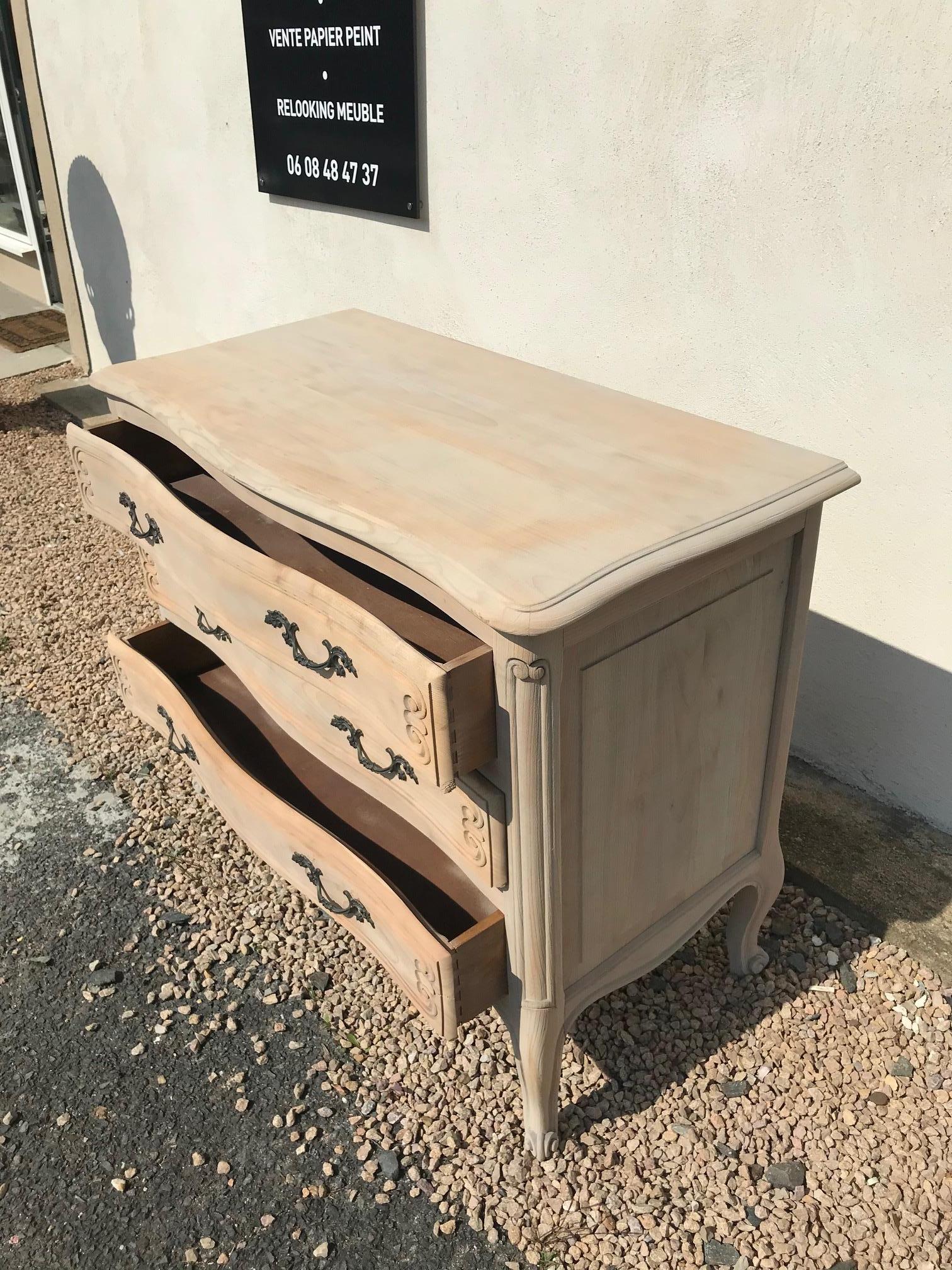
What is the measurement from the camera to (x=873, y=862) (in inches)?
95.6

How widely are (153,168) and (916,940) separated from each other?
4.10m

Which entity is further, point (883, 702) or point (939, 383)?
point (883, 702)

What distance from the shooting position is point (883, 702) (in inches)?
98.7

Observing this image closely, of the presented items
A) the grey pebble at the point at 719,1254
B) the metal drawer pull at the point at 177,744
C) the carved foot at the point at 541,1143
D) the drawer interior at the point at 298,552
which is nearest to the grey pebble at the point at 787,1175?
the grey pebble at the point at 719,1254

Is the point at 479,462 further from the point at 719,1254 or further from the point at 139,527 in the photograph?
the point at 719,1254

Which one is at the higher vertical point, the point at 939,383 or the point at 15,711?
the point at 939,383

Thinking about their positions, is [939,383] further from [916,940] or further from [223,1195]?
[223,1195]

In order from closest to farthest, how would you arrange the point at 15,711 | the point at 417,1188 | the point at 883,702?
the point at 417,1188 → the point at 883,702 → the point at 15,711

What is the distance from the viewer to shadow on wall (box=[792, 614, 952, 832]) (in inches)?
95.5

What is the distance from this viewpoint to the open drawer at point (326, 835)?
161cm

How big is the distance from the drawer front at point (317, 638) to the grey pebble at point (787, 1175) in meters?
0.95

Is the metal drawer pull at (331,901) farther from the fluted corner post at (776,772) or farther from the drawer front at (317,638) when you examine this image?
the fluted corner post at (776,772)

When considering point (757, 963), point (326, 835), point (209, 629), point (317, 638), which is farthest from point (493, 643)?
point (757, 963)

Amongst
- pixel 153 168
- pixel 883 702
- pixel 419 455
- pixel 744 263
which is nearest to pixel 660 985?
pixel 883 702
